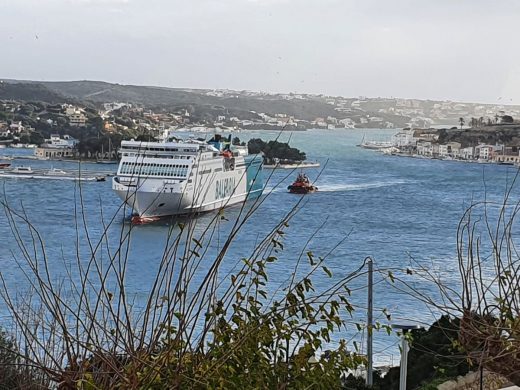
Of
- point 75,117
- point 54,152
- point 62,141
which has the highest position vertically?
point 75,117

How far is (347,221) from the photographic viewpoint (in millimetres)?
18375

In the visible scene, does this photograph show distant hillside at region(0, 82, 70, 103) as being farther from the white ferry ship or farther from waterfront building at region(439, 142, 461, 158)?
the white ferry ship

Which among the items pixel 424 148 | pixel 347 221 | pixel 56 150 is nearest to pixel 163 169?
pixel 347 221

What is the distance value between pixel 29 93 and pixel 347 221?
27995 millimetres

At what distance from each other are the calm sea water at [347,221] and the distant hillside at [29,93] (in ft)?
32.2

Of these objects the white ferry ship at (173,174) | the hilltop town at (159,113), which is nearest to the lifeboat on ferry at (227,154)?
the white ferry ship at (173,174)

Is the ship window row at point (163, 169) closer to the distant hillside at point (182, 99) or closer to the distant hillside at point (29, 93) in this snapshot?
the distant hillside at point (182, 99)

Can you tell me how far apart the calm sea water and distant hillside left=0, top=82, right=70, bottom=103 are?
387 inches

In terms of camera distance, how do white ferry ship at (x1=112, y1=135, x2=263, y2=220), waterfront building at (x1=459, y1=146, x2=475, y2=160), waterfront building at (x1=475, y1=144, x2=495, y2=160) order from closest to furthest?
1. white ferry ship at (x1=112, y1=135, x2=263, y2=220)
2. waterfront building at (x1=475, y1=144, x2=495, y2=160)
3. waterfront building at (x1=459, y1=146, x2=475, y2=160)

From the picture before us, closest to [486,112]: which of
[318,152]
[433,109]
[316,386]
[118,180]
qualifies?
[433,109]

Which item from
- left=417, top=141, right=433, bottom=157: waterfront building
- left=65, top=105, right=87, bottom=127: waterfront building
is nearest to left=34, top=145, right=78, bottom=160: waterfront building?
left=65, top=105, right=87, bottom=127: waterfront building

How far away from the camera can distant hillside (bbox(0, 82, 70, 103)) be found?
4106cm

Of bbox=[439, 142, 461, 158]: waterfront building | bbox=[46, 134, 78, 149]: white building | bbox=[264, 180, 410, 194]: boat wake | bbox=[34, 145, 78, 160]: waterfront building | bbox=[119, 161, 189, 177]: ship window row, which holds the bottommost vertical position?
bbox=[34, 145, 78, 160]: waterfront building

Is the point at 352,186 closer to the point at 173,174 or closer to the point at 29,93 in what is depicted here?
the point at 173,174
